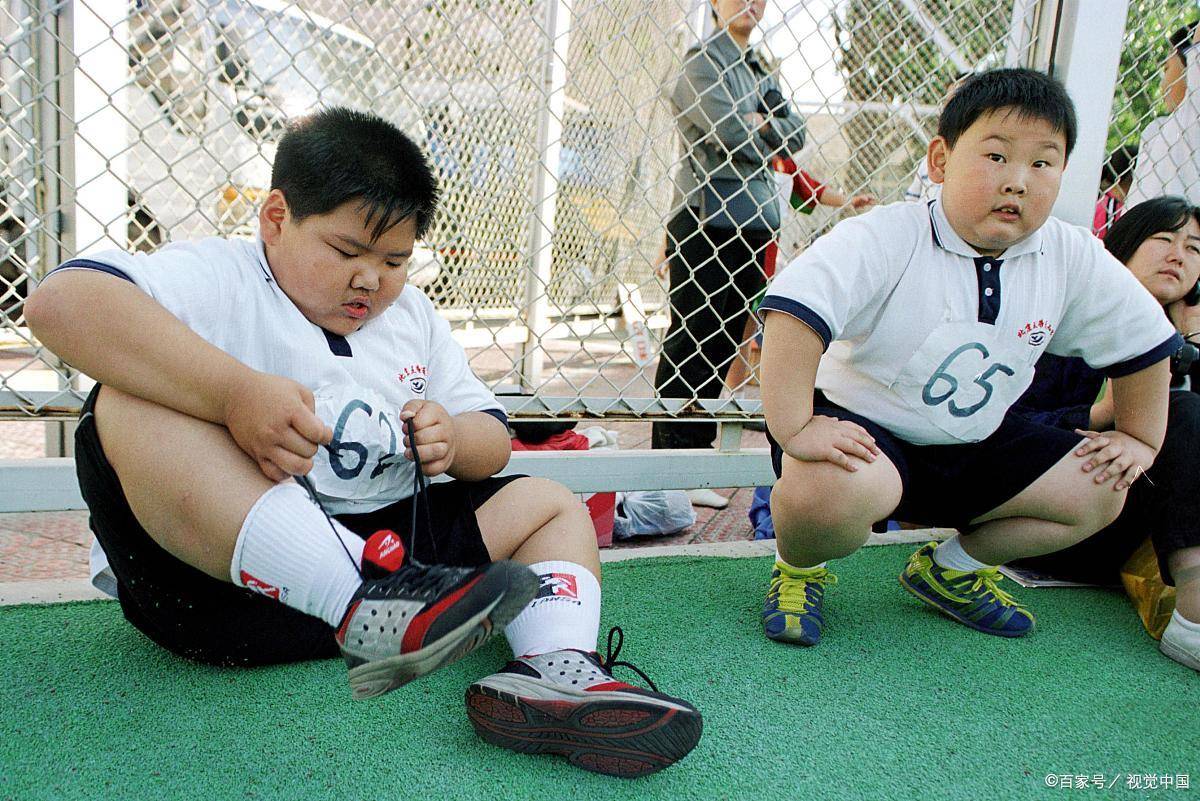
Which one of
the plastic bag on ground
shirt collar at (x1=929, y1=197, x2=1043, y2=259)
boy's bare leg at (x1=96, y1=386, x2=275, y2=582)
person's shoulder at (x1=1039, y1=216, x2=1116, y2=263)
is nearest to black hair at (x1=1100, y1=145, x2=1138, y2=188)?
person's shoulder at (x1=1039, y1=216, x2=1116, y2=263)

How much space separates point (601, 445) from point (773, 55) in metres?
1.44

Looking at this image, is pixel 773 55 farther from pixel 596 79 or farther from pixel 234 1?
pixel 234 1

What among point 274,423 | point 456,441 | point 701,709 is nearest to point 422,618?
point 274,423

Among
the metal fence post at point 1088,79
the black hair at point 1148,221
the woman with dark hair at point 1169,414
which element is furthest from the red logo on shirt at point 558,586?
the metal fence post at point 1088,79

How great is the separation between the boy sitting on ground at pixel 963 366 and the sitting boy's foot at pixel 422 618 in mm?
682

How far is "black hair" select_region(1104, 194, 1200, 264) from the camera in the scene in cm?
195

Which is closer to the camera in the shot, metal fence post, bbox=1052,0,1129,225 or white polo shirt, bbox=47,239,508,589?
white polo shirt, bbox=47,239,508,589

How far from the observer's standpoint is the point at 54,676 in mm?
1261

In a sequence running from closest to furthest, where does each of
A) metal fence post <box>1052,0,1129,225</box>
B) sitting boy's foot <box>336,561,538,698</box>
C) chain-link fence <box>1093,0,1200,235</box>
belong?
sitting boy's foot <box>336,561,538,698</box>
metal fence post <box>1052,0,1129,225</box>
chain-link fence <box>1093,0,1200,235</box>

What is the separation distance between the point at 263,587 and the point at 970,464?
50.6 inches

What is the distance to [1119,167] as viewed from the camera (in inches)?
163

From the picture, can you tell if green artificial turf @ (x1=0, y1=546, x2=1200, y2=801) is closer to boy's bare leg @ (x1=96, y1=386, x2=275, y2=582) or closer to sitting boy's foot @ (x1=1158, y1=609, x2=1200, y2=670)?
sitting boy's foot @ (x1=1158, y1=609, x2=1200, y2=670)

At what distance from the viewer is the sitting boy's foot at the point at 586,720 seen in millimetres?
1076

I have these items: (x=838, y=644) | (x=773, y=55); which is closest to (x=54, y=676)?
(x=838, y=644)
